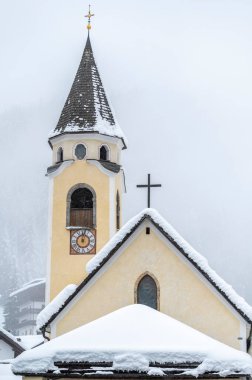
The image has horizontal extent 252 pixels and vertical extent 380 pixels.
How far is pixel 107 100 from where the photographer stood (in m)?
34.9

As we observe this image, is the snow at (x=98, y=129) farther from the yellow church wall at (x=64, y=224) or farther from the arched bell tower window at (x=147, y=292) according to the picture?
the arched bell tower window at (x=147, y=292)

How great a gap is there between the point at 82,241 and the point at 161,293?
9.27 meters

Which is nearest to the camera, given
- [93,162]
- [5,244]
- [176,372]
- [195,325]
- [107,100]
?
[176,372]

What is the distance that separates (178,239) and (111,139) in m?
11.1

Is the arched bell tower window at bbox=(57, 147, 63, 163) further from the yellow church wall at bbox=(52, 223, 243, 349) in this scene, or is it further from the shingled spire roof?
the yellow church wall at bbox=(52, 223, 243, 349)

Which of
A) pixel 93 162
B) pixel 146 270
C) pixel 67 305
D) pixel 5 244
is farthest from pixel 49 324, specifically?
pixel 5 244

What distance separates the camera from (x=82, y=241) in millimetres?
31875

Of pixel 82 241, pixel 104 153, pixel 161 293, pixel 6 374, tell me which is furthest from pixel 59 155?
pixel 161 293

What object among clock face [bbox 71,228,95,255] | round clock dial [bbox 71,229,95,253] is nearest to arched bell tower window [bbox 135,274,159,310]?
clock face [bbox 71,228,95,255]

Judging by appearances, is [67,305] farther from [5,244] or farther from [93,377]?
[5,244]

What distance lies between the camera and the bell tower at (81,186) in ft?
104

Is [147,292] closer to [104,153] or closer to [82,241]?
[82,241]

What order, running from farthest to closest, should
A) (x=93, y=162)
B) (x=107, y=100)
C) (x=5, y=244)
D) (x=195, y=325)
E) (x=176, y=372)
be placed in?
1. (x=5, y=244)
2. (x=107, y=100)
3. (x=93, y=162)
4. (x=195, y=325)
5. (x=176, y=372)

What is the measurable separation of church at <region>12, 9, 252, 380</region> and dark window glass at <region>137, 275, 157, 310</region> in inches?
1.3
